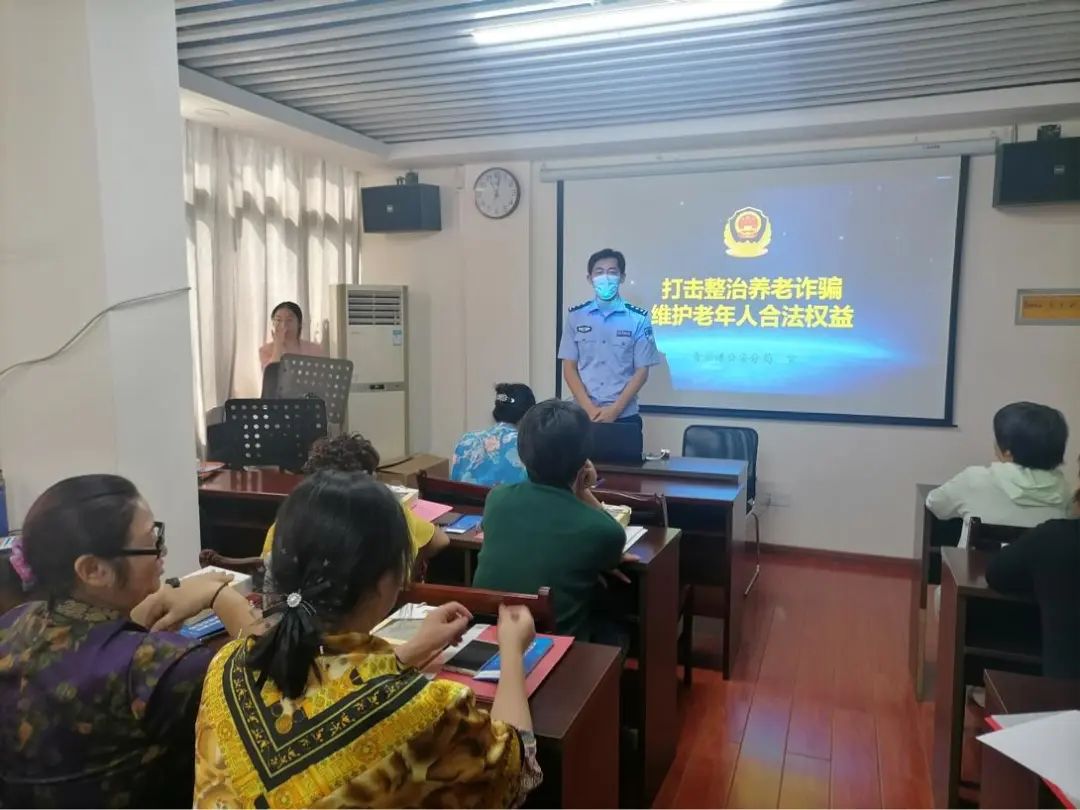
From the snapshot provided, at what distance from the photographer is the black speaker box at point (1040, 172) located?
3844 mm

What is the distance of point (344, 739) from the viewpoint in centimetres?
94

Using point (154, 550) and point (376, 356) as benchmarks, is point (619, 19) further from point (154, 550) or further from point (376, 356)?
point (376, 356)

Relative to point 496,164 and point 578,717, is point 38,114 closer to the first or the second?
point 578,717

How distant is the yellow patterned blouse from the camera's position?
0.95m

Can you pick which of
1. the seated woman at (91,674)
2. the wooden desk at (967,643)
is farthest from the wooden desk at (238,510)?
the wooden desk at (967,643)

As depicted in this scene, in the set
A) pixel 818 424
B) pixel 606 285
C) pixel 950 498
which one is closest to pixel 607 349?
pixel 606 285

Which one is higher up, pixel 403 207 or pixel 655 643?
pixel 403 207

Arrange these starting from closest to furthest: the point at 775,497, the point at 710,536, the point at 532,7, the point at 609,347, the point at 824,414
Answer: the point at 532,7 < the point at 710,536 < the point at 609,347 < the point at 824,414 < the point at 775,497

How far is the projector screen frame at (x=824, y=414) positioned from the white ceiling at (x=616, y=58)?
2.17 ft

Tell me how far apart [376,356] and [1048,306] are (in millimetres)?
4016

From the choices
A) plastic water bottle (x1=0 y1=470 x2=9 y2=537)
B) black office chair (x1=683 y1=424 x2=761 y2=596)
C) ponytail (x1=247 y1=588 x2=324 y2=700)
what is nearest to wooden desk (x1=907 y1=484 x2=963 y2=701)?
black office chair (x1=683 y1=424 x2=761 y2=596)

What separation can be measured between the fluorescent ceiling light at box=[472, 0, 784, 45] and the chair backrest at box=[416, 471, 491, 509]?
1872mm

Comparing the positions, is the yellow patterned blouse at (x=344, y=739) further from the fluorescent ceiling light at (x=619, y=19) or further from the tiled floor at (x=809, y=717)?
the fluorescent ceiling light at (x=619, y=19)

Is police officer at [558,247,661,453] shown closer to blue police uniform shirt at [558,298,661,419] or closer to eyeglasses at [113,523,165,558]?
blue police uniform shirt at [558,298,661,419]
